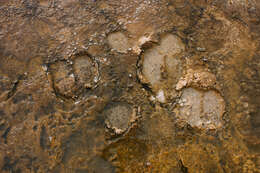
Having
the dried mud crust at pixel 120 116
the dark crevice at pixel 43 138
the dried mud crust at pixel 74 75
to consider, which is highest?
the dried mud crust at pixel 74 75

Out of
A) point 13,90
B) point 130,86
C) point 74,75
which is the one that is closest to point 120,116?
point 130,86

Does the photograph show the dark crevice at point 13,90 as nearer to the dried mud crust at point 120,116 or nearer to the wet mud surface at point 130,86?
the wet mud surface at point 130,86

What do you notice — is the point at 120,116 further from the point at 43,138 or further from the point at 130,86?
the point at 43,138

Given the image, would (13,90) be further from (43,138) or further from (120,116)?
(120,116)

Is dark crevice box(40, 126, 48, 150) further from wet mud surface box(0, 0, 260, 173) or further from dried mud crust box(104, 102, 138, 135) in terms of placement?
dried mud crust box(104, 102, 138, 135)

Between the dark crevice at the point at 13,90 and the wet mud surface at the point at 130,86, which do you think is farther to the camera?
the dark crevice at the point at 13,90

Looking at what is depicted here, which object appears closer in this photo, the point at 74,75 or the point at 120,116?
the point at 120,116

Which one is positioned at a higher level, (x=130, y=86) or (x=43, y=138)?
(x=130, y=86)

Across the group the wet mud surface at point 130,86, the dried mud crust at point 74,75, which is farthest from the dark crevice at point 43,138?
the dried mud crust at point 74,75

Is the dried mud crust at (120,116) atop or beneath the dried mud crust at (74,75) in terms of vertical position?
beneath
